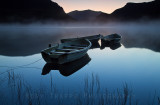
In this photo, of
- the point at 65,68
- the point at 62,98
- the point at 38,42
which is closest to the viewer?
the point at 62,98

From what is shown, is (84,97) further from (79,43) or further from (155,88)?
(79,43)

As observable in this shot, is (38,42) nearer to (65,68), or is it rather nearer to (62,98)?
(65,68)

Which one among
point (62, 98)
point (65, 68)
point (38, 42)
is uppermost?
point (38, 42)

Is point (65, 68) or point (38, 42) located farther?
point (38, 42)

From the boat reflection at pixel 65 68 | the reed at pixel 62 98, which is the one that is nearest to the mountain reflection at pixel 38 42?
the boat reflection at pixel 65 68

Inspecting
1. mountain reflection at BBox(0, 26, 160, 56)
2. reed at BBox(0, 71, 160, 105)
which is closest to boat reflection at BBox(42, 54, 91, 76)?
reed at BBox(0, 71, 160, 105)

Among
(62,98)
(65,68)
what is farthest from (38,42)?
(62,98)

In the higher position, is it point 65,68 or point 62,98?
point 65,68

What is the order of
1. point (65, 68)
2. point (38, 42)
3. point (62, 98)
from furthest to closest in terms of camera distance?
point (38, 42)
point (65, 68)
point (62, 98)

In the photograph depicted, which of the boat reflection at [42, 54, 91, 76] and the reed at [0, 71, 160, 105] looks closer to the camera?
the reed at [0, 71, 160, 105]

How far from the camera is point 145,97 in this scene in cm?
549

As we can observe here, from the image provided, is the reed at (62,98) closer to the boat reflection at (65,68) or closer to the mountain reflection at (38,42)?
the boat reflection at (65,68)

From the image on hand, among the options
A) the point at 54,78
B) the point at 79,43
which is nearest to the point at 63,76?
the point at 54,78

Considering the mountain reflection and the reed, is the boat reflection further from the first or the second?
the mountain reflection
